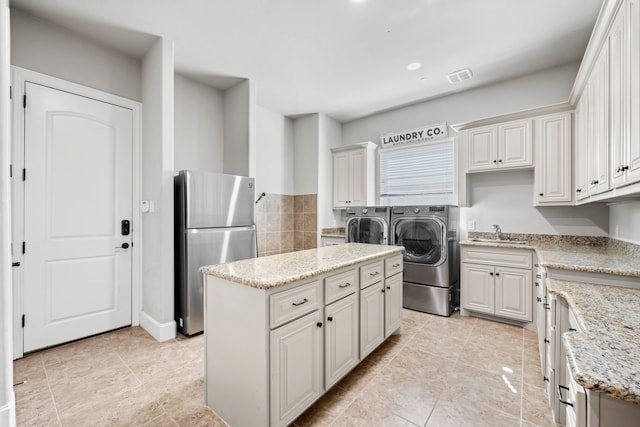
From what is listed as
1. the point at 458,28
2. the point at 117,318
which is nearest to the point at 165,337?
the point at 117,318

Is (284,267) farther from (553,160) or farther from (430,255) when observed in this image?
(553,160)

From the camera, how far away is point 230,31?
8.61 feet

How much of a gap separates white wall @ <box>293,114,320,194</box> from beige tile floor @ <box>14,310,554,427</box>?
2794 millimetres

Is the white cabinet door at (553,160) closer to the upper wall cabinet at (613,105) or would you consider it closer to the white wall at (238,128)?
the upper wall cabinet at (613,105)

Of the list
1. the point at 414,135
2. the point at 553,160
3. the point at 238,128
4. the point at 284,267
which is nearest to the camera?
the point at 284,267

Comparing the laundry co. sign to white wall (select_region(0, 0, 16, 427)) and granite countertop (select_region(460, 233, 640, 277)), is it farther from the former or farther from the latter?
white wall (select_region(0, 0, 16, 427))

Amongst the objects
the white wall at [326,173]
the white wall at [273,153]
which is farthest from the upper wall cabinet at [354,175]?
the white wall at [273,153]

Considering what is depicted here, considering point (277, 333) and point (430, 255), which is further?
point (430, 255)

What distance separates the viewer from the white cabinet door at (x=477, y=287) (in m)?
3.15

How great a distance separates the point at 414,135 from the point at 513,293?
2.42 m

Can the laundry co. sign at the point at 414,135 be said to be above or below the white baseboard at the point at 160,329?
above

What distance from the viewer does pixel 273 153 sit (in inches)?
182

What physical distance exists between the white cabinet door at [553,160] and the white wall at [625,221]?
37 centimetres

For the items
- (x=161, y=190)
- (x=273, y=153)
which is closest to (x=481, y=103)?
(x=273, y=153)
